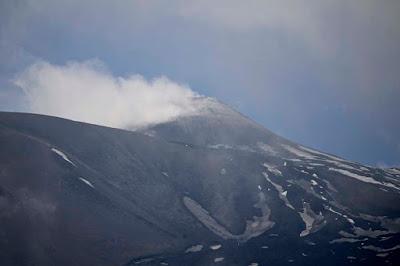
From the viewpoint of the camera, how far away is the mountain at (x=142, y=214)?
121 m

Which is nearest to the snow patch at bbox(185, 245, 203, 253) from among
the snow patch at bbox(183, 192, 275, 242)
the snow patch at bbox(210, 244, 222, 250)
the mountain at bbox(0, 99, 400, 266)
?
the mountain at bbox(0, 99, 400, 266)

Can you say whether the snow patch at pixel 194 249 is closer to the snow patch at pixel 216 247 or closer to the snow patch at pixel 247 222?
the snow patch at pixel 216 247

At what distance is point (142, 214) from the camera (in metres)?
155

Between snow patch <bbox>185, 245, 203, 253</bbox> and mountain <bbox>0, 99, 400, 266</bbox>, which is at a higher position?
mountain <bbox>0, 99, 400, 266</bbox>

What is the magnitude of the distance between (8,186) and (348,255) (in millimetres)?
102971

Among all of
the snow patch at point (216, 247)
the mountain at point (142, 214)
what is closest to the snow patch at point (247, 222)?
the mountain at point (142, 214)

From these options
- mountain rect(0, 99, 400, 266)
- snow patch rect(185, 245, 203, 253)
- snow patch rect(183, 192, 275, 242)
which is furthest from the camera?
snow patch rect(183, 192, 275, 242)

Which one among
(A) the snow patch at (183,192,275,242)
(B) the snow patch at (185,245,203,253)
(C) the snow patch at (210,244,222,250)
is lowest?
(B) the snow patch at (185,245,203,253)

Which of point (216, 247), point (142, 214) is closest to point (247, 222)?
point (216, 247)

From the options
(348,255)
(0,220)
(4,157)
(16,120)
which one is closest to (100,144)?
(16,120)

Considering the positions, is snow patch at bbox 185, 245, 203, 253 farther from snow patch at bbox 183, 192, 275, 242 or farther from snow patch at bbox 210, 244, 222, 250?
snow patch at bbox 183, 192, 275, 242

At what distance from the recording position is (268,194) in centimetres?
19612

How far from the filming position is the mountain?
121 metres

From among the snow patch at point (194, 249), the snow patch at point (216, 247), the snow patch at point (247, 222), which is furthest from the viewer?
the snow patch at point (247, 222)
